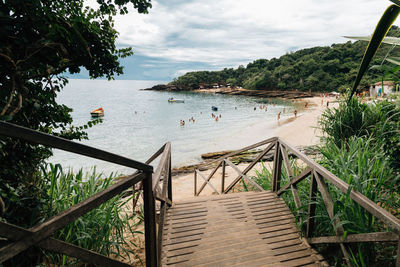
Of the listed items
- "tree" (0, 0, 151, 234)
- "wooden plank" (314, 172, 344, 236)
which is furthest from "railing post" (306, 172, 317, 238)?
"tree" (0, 0, 151, 234)

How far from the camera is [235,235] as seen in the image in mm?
2773

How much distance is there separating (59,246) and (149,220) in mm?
790

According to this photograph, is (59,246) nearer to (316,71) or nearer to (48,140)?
(48,140)

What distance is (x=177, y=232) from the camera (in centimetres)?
281

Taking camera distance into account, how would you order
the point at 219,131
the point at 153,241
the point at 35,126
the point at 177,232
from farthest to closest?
1. the point at 219,131
2. the point at 177,232
3. the point at 35,126
4. the point at 153,241

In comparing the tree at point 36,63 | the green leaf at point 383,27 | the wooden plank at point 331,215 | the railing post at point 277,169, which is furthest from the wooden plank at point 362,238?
the tree at point 36,63

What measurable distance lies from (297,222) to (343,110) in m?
3.34

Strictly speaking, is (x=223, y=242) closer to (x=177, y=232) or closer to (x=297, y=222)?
(x=177, y=232)

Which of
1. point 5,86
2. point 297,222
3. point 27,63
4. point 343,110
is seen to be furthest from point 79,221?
point 343,110

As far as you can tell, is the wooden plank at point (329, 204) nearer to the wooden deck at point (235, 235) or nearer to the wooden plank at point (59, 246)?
the wooden deck at point (235, 235)

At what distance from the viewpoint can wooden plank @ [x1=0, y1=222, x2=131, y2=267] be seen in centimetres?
91

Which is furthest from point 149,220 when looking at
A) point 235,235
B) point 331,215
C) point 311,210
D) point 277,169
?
point 277,169

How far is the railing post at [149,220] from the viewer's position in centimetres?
184

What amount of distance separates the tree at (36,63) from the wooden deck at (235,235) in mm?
1612
